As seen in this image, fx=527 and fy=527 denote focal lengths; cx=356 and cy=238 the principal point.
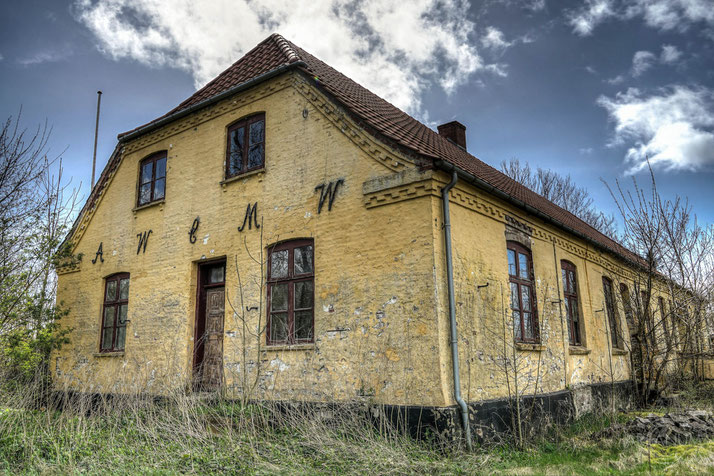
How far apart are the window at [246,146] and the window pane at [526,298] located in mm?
5614

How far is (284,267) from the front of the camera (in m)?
9.34

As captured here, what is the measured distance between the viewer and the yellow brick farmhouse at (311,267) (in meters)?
7.88

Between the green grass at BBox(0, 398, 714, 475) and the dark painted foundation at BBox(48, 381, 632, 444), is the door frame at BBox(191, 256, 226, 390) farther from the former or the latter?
the green grass at BBox(0, 398, 714, 475)

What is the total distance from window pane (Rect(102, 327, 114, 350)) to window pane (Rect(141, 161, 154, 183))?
3555mm

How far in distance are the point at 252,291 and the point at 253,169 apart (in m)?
2.43

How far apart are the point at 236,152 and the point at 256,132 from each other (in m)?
0.62

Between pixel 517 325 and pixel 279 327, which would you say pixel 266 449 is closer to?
pixel 279 327

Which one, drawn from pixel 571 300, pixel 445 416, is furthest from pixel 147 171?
pixel 571 300

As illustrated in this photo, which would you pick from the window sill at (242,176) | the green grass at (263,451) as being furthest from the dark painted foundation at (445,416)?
the window sill at (242,176)

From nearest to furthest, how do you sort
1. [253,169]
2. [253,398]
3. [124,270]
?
[253,398], [253,169], [124,270]

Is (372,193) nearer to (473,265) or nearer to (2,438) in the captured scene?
(473,265)

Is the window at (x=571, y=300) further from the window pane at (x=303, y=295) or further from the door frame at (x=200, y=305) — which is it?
the door frame at (x=200, y=305)

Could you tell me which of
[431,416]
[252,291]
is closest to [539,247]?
[431,416]

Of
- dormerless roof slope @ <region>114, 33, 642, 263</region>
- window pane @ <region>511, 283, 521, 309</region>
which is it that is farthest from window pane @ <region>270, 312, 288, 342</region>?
window pane @ <region>511, 283, 521, 309</region>
